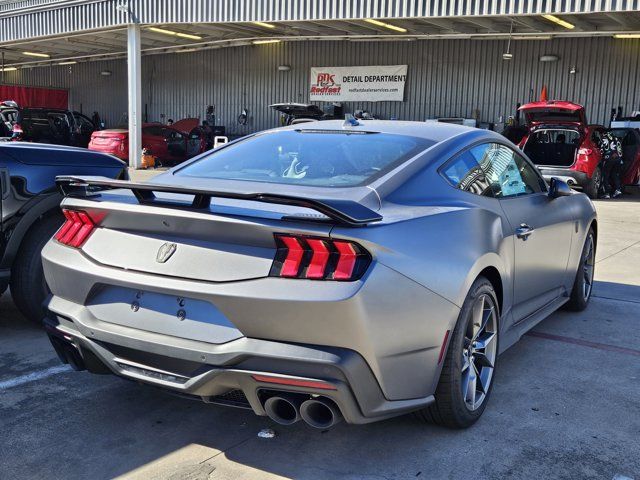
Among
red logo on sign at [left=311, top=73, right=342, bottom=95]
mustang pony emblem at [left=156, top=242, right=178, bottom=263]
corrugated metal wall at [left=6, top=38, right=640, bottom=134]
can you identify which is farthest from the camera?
red logo on sign at [left=311, top=73, right=342, bottom=95]

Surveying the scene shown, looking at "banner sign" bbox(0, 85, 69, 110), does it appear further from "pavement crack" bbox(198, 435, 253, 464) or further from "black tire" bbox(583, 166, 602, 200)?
"pavement crack" bbox(198, 435, 253, 464)

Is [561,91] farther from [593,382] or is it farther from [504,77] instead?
[593,382]

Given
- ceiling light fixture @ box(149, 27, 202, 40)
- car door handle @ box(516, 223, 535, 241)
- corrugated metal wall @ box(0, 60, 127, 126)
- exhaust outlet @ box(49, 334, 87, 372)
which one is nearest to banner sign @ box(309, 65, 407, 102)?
ceiling light fixture @ box(149, 27, 202, 40)

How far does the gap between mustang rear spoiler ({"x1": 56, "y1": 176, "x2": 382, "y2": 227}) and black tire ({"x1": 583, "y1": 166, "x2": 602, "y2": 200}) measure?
1234 centimetres

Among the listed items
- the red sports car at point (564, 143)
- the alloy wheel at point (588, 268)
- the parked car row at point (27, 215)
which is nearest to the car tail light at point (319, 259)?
the parked car row at point (27, 215)

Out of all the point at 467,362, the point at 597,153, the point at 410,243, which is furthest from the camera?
the point at 597,153

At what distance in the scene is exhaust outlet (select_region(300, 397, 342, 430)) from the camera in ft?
8.29

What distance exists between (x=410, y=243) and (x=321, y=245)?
1.44 ft

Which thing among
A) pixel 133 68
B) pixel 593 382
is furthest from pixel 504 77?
pixel 593 382

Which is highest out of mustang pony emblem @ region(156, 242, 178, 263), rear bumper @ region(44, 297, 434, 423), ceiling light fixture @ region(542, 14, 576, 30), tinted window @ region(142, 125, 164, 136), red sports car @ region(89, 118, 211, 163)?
ceiling light fixture @ region(542, 14, 576, 30)

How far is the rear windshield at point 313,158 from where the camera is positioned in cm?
328

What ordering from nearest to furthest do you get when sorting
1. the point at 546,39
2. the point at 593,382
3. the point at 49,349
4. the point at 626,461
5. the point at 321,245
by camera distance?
the point at 321,245
the point at 626,461
the point at 593,382
the point at 49,349
the point at 546,39

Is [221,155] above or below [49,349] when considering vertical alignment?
above

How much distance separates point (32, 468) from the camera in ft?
9.07
